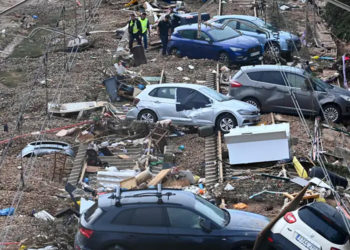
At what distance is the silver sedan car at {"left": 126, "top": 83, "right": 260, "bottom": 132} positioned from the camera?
Answer: 839 inches

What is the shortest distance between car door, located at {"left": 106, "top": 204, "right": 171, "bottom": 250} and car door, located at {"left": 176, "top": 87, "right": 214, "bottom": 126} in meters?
9.99

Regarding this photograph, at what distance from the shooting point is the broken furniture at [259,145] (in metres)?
18.5

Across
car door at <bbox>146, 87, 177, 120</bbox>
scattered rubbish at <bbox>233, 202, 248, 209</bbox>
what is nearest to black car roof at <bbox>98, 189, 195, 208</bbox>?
scattered rubbish at <bbox>233, 202, 248, 209</bbox>

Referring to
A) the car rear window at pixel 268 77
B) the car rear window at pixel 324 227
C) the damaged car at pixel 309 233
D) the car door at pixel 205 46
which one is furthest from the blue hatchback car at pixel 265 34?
the damaged car at pixel 309 233

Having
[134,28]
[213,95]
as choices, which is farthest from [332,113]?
[134,28]

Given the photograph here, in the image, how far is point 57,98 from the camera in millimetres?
25094

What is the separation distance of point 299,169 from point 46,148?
23.7ft

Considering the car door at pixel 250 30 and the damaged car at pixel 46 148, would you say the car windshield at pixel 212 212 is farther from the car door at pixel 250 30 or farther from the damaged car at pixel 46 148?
the car door at pixel 250 30

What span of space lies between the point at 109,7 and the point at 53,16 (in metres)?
3.92

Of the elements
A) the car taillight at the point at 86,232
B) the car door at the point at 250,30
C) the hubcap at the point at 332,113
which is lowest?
the car door at the point at 250,30

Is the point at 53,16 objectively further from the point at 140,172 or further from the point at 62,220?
the point at 62,220

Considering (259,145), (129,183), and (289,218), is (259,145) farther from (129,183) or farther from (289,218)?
(289,218)

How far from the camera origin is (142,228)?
11617 millimetres

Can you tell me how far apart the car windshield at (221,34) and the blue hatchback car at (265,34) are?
1.20 metres
